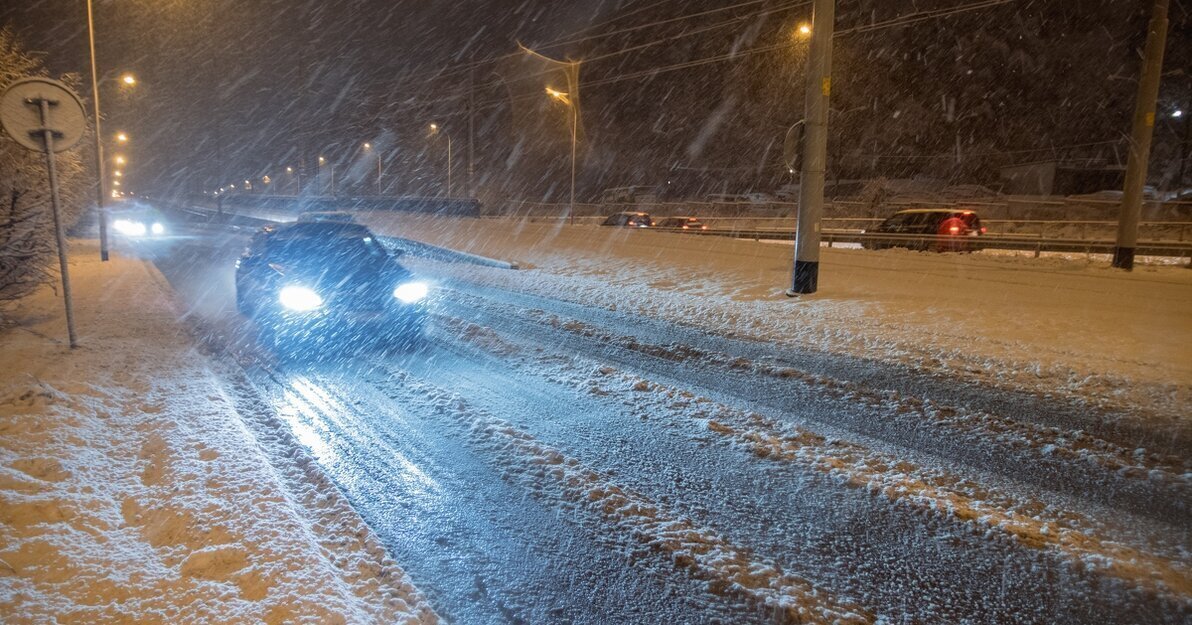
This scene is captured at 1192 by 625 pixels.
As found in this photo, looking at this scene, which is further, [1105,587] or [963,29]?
[963,29]

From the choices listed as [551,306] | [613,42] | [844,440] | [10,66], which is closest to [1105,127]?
[613,42]

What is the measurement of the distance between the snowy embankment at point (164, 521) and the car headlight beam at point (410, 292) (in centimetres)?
252

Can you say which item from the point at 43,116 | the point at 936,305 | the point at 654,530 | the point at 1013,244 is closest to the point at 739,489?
the point at 654,530

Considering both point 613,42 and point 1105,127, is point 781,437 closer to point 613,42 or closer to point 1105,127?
point 613,42

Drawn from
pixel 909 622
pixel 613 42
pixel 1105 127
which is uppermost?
pixel 613 42

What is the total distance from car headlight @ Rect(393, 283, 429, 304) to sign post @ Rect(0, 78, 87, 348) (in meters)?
3.61

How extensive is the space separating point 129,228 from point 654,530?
39458 mm

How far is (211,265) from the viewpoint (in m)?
18.1

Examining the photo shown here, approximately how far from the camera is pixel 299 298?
8.30 metres

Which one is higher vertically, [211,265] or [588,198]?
[588,198]

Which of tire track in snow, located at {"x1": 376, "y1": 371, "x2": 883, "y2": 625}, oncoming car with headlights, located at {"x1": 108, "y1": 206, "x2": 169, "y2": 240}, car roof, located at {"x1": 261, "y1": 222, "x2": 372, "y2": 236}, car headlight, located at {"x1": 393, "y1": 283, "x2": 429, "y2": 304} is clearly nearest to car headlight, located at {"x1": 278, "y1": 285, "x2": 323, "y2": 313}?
car headlight, located at {"x1": 393, "y1": 283, "x2": 429, "y2": 304}

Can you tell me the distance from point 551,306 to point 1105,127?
5441 centimetres

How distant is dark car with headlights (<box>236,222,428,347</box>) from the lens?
8289 millimetres

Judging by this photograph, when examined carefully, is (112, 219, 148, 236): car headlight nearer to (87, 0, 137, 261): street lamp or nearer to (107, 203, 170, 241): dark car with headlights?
(107, 203, 170, 241): dark car with headlights
